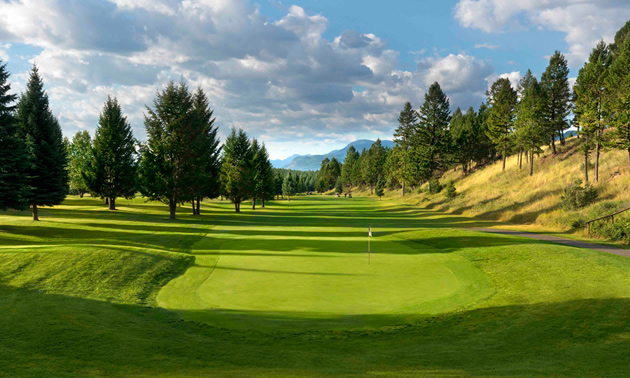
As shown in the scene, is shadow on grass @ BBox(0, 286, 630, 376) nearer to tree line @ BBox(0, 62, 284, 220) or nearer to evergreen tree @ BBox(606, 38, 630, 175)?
tree line @ BBox(0, 62, 284, 220)

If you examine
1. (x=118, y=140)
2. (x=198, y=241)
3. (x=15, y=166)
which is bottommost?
(x=198, y=241)

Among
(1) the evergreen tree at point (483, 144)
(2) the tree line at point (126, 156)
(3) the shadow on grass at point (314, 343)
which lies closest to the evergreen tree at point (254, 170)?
(2) the tree line at point (126, 156)

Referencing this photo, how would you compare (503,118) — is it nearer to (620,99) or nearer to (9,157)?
(620,99)

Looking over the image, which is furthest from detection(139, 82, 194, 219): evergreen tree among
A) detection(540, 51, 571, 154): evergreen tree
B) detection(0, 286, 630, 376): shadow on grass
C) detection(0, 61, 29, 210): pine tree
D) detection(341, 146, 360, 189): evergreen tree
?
detection(341, 146, 360, 189): evergreen tree

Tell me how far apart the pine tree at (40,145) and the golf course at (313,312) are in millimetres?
22027

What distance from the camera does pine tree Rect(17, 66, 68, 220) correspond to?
3444 cm

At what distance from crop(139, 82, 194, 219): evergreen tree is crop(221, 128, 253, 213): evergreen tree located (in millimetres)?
14487

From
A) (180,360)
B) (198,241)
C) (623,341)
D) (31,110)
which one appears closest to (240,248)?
(198,241)

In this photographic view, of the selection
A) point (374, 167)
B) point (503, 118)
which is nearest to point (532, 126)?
point (503, 118)

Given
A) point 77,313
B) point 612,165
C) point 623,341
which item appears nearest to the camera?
point 623,341

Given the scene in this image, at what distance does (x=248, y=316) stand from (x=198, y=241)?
1610 centimetres

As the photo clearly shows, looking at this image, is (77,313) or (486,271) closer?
(77,313)

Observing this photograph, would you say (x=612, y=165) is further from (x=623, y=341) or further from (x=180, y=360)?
(x=180, y=360)

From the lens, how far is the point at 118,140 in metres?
49.8
